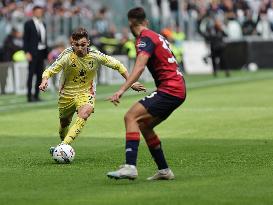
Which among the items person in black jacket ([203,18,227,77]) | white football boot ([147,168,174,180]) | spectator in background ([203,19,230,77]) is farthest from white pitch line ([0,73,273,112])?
white football boot ([147,168,174,180])

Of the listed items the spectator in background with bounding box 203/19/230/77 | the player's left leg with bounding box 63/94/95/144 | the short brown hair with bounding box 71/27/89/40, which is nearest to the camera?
the short brown hair with bounding box 71/27/89/40

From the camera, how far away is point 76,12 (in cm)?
3881

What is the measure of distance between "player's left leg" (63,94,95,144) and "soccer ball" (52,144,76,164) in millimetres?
268

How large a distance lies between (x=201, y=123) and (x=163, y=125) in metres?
0.75

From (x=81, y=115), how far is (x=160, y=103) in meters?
3.05

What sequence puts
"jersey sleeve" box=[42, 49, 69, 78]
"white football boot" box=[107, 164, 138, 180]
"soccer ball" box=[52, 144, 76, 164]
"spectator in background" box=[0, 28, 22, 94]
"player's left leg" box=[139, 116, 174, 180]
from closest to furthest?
"white football boot" box=[107, 164, 138, 180]
"player's left leg" box=[139, 116, 174, 180]
"soccer ball" box=[52, 144, 76, 164]
"jersey sleeve" box=[42, 49, 69, 78]
"spectator in background" box=[0, 28, 22, 94]

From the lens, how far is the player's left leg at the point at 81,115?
Result: 578 inches

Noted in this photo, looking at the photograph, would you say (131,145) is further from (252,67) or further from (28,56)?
(252,67)

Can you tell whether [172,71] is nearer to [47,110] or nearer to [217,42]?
[47,110]

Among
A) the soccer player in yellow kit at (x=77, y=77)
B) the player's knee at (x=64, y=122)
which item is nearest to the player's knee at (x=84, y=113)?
the soccer player in yellow kit at (x=77, y=77)

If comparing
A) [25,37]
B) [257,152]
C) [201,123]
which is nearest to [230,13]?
[25,37]

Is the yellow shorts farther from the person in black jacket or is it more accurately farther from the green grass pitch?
the person in black jacket

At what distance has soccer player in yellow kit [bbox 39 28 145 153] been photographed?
14828 mm

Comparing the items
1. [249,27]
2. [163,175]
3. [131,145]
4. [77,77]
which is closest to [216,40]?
[249,27]
